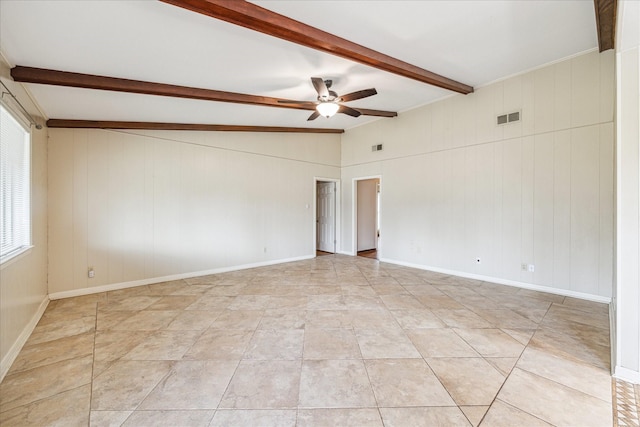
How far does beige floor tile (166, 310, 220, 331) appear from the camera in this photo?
9.86 ft

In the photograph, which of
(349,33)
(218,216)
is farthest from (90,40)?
(218,216)

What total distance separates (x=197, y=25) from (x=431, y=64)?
2747mm

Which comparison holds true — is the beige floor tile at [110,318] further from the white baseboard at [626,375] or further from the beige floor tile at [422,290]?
the white baseboard at [626,375]

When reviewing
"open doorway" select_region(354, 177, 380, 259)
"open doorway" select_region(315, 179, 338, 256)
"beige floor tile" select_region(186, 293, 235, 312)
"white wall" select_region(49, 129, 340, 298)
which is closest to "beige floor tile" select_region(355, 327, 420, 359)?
"beige floor tile" select_region(186, 293, 235, 312)

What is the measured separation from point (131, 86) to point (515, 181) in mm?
5299

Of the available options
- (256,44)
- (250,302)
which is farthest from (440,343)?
(256,44)

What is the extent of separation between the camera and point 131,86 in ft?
10.1

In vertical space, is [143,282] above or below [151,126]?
below

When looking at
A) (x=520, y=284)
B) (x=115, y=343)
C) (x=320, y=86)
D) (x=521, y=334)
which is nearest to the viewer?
(x=115, y=343)

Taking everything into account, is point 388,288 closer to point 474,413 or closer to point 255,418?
point 474,413

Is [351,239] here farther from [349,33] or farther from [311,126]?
[349,33]

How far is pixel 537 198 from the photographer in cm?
412

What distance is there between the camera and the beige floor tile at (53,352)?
7.77ft

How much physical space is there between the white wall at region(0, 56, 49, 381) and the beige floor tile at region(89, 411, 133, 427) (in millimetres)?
1116
